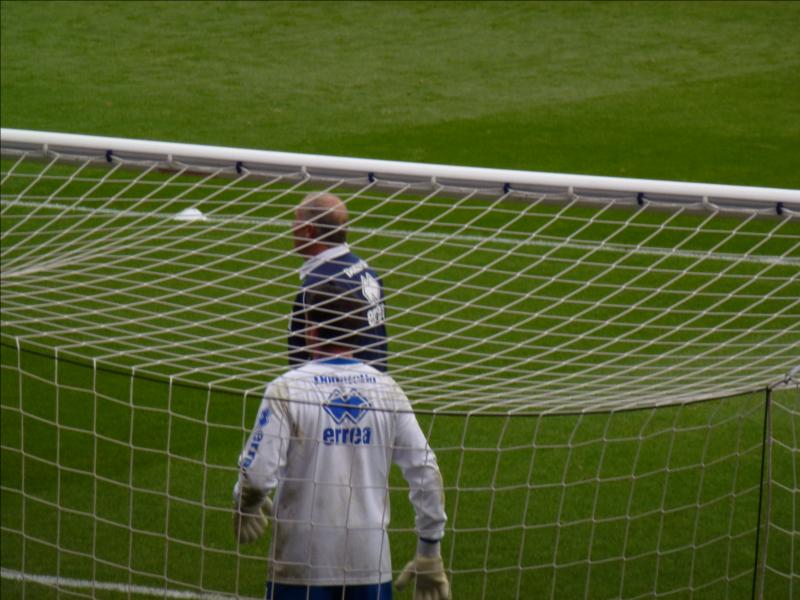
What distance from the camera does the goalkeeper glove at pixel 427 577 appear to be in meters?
3.89

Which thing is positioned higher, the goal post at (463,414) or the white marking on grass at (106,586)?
the goal post at (463,414)

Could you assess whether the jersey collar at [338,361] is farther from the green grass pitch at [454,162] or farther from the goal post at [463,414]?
the green grass pitch at [454,162]

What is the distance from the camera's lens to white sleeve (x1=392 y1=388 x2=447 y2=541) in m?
3.81

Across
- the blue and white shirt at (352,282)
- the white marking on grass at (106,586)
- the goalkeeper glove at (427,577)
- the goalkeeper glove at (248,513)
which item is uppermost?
the blue and white shirt at (352,282)

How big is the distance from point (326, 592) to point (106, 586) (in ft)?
4.70

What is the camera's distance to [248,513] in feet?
12.5

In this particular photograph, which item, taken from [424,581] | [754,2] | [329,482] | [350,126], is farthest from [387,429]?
[754,2]

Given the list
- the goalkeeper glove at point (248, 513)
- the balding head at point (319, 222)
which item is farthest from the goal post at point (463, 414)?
the goalkeeper glove at point (248, 513)

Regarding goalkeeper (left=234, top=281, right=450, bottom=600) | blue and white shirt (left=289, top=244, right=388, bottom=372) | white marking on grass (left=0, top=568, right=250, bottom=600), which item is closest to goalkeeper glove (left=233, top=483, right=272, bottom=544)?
goalkeeper (left=234, top=281, right=450, bottom=600)

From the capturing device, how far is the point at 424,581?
3943mm

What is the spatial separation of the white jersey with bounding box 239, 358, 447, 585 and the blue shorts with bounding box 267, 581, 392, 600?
0.08ft

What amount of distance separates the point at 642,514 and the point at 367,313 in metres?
2.17

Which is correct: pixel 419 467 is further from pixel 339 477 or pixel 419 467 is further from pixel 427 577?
pixel 427 577

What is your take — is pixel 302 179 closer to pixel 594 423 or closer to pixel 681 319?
pixel 594 423
